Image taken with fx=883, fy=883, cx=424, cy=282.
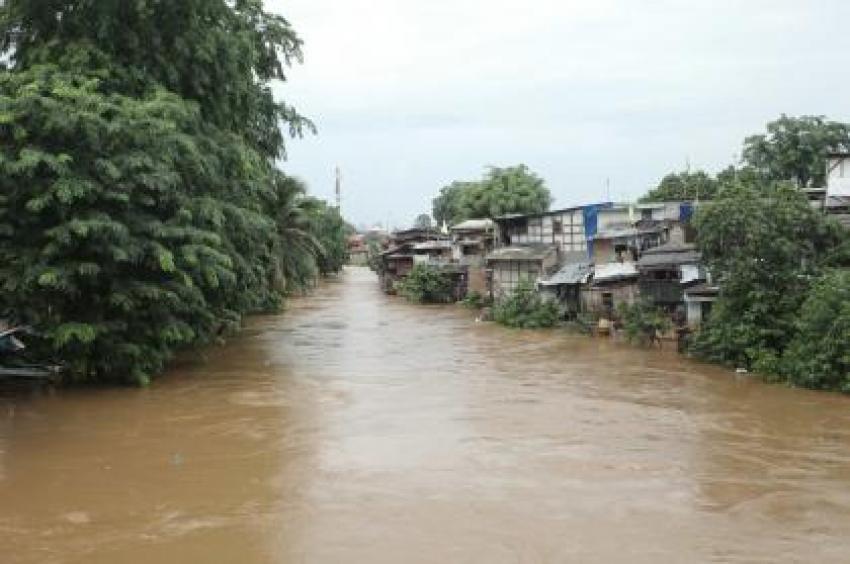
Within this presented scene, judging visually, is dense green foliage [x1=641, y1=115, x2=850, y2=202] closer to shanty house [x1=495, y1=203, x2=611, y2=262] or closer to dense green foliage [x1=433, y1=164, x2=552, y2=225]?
shanty house [x1=495, y1=203, x2=611, y2=262]

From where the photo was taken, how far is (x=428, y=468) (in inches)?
435

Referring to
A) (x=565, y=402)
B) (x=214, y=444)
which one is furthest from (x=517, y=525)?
(x=565, y=402)

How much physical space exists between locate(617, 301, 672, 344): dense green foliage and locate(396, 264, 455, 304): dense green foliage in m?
16.9

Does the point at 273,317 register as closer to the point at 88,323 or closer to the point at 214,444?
the point at 88,323

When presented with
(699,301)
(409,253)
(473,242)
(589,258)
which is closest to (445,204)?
(409,253)

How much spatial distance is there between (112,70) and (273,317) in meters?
18.7

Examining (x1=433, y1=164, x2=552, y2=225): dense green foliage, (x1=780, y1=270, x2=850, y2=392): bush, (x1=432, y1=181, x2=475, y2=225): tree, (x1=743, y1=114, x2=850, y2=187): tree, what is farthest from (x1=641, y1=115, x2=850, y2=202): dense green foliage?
(x1=432, y1=181, x2=475, y2=225): tree

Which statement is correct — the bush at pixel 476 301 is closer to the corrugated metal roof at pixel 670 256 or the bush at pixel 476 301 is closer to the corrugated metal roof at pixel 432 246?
the corrugated metal roof at pixel 432 246

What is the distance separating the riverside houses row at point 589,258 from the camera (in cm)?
2250

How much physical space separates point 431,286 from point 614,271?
1495 cm

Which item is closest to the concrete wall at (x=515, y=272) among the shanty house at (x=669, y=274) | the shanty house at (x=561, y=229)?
the shanty house at (x=561, y=229)

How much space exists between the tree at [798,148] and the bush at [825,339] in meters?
18.2

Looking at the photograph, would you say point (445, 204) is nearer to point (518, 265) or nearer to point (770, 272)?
point (518, 265)

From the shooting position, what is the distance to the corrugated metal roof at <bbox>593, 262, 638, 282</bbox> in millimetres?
24531
